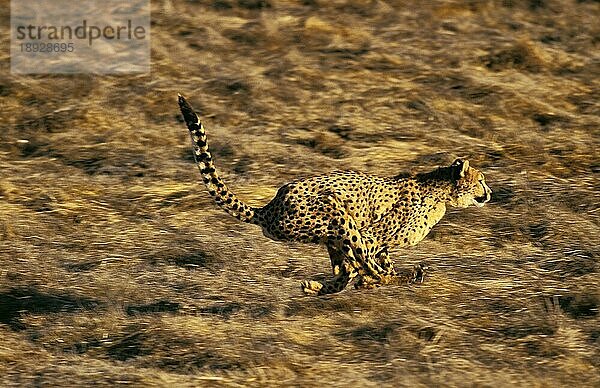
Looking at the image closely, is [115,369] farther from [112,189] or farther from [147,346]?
[112,189]

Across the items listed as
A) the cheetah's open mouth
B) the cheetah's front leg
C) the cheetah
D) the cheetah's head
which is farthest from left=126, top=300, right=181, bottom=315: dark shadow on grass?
the cheetah's open mouth

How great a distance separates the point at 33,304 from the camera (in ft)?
26.3

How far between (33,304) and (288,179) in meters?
2.92

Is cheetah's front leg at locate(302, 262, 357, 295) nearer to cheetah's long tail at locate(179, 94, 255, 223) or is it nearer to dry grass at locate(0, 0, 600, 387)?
dry grass at locate(0, 0, 600, 387)

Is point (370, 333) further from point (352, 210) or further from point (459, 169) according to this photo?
point (459, 169)

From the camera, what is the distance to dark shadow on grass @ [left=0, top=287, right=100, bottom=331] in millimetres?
7875

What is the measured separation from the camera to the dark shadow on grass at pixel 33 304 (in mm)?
7875

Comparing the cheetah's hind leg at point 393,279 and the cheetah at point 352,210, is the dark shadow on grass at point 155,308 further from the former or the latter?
the cheetah's hind leg at point 393,279

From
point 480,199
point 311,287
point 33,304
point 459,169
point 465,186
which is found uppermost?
point 459,169

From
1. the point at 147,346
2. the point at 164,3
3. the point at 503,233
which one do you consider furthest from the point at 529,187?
the point at 164,3

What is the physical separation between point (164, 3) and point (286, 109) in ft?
11.7

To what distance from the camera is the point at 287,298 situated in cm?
806

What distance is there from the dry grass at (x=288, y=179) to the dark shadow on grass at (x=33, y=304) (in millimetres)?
19

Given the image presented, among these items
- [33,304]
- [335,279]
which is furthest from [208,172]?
[33,304]
